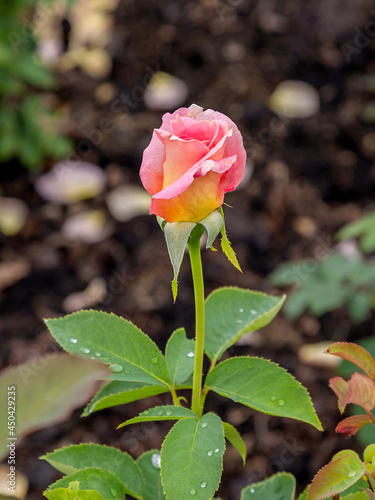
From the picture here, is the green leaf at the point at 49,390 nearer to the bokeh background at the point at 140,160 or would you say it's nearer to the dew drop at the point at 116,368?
the dew drop at the point at 116,368

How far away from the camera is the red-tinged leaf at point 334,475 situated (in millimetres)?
392

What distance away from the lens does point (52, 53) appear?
2660 millimetres

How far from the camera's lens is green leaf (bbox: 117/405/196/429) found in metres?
0.42

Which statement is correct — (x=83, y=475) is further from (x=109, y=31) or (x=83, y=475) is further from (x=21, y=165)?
(x=109, y=31)

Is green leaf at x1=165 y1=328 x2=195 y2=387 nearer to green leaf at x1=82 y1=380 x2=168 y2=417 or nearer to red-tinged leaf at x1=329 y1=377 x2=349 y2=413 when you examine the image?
green leaf at x1=82 y1=380 x2=168 y2=417

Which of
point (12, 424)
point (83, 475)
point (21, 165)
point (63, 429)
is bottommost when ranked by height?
point (63, 429)

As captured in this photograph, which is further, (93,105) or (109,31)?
(109,31)

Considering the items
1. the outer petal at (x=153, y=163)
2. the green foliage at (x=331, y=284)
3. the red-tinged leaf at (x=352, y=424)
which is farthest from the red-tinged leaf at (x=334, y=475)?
the green foliage at (x=331, y=284)

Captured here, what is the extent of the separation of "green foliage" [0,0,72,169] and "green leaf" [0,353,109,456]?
1.98m

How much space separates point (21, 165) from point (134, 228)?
0.61 meters

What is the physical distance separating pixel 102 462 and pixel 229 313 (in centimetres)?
19

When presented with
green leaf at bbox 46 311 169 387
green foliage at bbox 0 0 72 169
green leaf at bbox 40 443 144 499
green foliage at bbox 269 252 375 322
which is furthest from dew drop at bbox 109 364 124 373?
→ green foliage at bbox 0 0 72 169

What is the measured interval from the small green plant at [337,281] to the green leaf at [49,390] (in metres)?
1.20

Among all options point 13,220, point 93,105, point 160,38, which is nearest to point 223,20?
point 160,38
